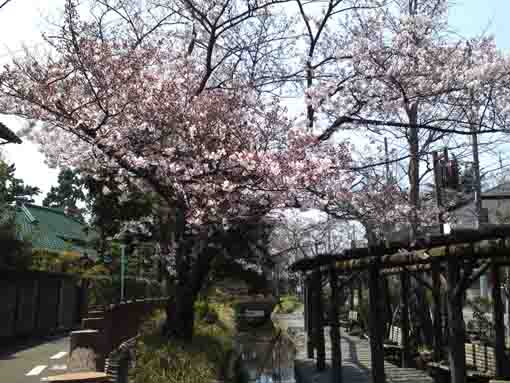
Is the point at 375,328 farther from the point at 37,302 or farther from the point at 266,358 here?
the point at 37,302

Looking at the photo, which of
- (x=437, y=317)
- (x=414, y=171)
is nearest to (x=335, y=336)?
(x=437, y=317)

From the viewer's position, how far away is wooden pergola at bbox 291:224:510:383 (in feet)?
22.2

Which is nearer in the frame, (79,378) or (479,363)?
(79,378)

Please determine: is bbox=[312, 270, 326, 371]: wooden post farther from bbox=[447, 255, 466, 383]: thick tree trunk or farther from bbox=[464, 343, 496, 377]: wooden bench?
bbox=[447, 255, 466, 383]: thick tree trunk

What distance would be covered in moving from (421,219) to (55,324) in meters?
15.7

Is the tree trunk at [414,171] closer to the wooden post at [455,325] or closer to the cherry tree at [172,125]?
the cherry tree at [172,125]

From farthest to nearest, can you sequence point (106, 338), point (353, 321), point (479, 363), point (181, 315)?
point (353, 321), point (181, 315), point (106, 338), point (479, 363)

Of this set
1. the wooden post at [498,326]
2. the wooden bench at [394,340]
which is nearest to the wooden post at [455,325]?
the wooden post at [498,326]

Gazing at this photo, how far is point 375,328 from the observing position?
9.34 m

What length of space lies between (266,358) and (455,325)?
13.0 metres

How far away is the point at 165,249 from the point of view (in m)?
16.2

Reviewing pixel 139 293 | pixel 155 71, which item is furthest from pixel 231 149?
pixel 139 293

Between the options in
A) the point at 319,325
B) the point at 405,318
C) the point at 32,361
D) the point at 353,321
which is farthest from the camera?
the point at 353,321

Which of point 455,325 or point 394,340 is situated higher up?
point 455,325
